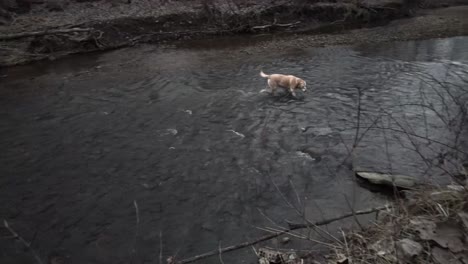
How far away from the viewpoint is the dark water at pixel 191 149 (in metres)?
5.23

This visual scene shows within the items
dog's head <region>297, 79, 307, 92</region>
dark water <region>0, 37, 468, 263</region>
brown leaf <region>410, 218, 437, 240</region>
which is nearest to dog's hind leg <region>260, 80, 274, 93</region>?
dark water <region>0, 37, 468, 263</region>

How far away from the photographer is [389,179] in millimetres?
5738

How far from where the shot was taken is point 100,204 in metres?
5.73

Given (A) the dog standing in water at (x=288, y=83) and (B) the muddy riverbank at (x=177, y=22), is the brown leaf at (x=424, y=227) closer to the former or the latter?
(A) the dog standing in water at (x=288, y=83)

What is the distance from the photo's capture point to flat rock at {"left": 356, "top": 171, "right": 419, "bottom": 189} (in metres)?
5.44

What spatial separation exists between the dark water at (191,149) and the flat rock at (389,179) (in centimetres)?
27

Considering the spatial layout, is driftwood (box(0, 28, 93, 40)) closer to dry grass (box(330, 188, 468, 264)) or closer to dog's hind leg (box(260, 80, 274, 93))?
dog's hind leg (box(260, 80, 274, 93))

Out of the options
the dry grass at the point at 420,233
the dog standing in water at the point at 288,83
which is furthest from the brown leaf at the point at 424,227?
the dog standing in water at the point at 288,83

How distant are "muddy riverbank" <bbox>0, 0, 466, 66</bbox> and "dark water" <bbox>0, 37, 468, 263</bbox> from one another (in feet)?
8.13

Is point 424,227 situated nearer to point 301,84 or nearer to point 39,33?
point 301,84

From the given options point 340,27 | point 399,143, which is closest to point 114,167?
point 399,143

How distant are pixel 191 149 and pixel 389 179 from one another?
11.5 feet

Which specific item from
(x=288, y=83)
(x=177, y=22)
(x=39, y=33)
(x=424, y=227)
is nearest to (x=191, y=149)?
(x=288, y=83)

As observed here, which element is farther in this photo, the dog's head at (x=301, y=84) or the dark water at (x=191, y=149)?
the dog's head at (x=301, y=84)
